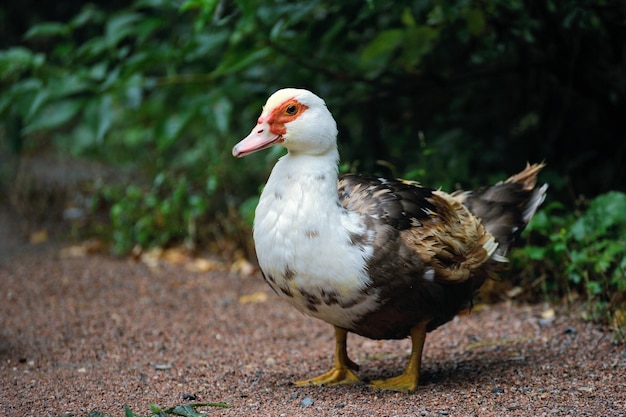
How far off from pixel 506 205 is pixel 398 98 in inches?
86.0

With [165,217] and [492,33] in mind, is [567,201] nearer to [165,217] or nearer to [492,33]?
[492,33]

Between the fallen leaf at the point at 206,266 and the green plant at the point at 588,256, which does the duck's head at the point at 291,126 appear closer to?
the green plant at the point at 588,256

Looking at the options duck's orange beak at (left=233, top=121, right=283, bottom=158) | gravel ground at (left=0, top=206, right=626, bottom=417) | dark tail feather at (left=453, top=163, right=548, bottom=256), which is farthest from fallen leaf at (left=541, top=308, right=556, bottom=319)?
duck's orange beak at (left=233, top=121, right=283, bottom=158)

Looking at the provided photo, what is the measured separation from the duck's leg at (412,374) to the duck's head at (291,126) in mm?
926

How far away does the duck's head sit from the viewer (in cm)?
335

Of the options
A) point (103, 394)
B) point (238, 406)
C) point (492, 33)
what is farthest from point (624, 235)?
point (103, 394)

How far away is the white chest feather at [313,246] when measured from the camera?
3.18 metres

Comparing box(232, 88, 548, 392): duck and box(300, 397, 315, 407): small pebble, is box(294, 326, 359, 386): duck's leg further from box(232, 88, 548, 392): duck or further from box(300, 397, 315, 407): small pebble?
box(300, 397, 315, 407): small pebble

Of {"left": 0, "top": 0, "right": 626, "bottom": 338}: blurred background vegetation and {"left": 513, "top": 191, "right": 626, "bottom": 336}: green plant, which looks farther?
{"left": 0, "top": 0, "right": 626, "bottom": 338}: blurred background vegetation

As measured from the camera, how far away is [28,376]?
358cm

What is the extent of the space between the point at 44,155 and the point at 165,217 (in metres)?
3.60

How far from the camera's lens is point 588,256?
4.42 metres

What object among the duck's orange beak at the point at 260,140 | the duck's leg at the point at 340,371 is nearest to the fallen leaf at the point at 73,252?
the duck's leg at the point at 340,371

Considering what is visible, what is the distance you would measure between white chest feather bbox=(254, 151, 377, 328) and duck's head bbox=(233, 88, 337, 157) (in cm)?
8
